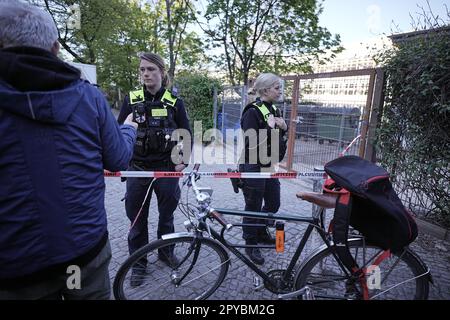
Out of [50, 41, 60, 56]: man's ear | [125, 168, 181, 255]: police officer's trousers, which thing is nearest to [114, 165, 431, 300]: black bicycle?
[125, 168, 181, 255]: police officer's trousers

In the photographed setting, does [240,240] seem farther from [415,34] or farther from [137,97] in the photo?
[415,34]

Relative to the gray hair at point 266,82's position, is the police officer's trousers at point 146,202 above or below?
below

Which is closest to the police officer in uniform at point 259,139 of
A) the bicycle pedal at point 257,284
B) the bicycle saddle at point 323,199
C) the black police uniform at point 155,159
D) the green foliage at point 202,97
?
the bicycle pedal at point 257,284

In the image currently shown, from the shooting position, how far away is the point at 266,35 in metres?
12.9

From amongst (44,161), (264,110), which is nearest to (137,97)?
(264,110)

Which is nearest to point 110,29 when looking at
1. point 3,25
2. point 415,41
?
point 415,41

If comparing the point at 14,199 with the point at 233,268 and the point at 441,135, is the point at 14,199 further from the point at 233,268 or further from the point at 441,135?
the point at 441,135

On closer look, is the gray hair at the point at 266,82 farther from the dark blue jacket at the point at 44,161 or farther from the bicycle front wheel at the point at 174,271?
the dark blue jacket at the point at 44,161

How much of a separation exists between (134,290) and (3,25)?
7.23 feet

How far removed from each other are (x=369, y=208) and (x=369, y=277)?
26.4 inches

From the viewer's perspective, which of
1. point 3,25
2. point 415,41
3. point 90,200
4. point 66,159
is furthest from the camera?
point 415,41

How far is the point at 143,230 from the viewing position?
3037 millimetres

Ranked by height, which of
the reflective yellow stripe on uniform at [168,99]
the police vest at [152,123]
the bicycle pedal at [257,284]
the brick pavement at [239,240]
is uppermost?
the reflective yellow stripe on uniform at [168,99]

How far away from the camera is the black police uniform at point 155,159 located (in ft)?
9.37
